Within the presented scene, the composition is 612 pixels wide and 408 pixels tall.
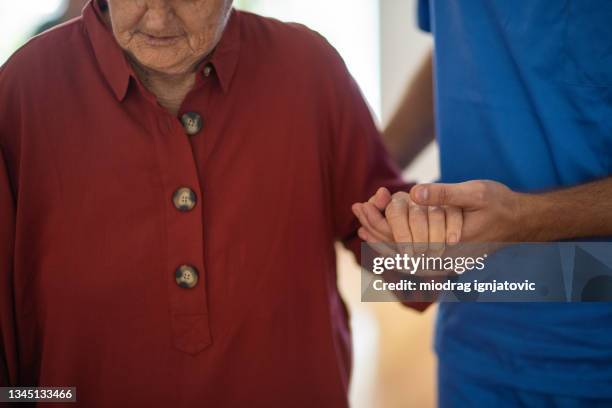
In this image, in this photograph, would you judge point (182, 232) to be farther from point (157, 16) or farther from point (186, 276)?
point (157, 16)

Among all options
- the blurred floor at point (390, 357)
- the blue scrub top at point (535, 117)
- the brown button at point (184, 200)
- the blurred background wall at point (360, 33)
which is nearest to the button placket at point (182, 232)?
the brown button at point (184, 200)

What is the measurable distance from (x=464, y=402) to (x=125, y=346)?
1.70 feet

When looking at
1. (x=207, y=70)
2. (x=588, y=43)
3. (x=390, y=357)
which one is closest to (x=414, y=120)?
(x=588, y=43)

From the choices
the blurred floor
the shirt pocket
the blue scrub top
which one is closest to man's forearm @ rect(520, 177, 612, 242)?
the blue scrub top

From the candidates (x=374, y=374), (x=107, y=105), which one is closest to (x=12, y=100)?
(x=107, y=105)

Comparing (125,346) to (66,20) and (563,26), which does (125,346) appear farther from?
(563,26)

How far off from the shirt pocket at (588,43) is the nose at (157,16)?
1.77 ft

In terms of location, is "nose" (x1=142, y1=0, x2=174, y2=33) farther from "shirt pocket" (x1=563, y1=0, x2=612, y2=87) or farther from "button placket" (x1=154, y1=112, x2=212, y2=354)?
"shirt pocket" (x1=563, y1=0, x2=612, y2=87)

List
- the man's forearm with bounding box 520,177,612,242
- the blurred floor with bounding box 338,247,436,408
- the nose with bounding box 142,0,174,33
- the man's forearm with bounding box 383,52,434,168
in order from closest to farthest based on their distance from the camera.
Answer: the nose with bounding box 142,0,174,33 → the man's forearm with bounding box 520,177,612,242 → the man's forearm with bounding box 383,52,434,168 → the blurred floor with bounding box 338,247,436,408

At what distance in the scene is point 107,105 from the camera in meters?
0.89

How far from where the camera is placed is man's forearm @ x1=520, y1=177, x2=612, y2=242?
93 cm

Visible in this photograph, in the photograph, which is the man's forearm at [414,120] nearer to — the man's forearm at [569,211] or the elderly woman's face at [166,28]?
the man's forearm at [569,211]

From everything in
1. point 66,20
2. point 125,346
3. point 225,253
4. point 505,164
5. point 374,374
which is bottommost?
point 374,374

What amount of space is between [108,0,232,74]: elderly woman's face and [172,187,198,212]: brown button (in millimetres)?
155
